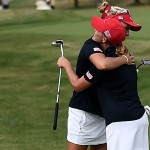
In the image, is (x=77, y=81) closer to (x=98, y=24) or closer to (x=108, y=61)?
(x=108, y=61)

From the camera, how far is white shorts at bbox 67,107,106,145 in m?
4.64

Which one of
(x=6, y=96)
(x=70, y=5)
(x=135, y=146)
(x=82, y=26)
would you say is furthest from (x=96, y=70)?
(x=70, y=5)

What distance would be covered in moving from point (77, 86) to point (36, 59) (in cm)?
836

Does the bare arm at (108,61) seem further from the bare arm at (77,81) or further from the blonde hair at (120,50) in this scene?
the bare arm at (77,81)

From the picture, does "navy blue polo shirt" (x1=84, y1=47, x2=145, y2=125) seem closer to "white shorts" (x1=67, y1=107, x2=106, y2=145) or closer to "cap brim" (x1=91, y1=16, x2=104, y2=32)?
"cap brim" (x1=91, y1=16, x2=104, y2=32)

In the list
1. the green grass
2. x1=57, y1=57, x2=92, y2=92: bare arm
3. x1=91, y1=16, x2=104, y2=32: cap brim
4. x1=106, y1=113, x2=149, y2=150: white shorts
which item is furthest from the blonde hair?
the green grass

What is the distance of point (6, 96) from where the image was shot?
9.75 meters

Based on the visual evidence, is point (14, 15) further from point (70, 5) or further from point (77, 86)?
point (70, 5)

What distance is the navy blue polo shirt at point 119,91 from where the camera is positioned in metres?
4.17

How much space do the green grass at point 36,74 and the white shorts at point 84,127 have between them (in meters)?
2.01

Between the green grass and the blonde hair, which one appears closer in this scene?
the blonde hair

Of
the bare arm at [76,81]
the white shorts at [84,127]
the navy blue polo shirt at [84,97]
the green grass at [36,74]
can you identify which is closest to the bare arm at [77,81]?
the bare arm at [76,81]

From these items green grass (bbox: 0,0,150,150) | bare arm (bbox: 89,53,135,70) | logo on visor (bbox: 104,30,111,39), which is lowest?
Answer: green grass (bbox: 0,0,150,150)

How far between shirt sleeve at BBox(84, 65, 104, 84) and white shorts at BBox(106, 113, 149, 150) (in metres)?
0.33
